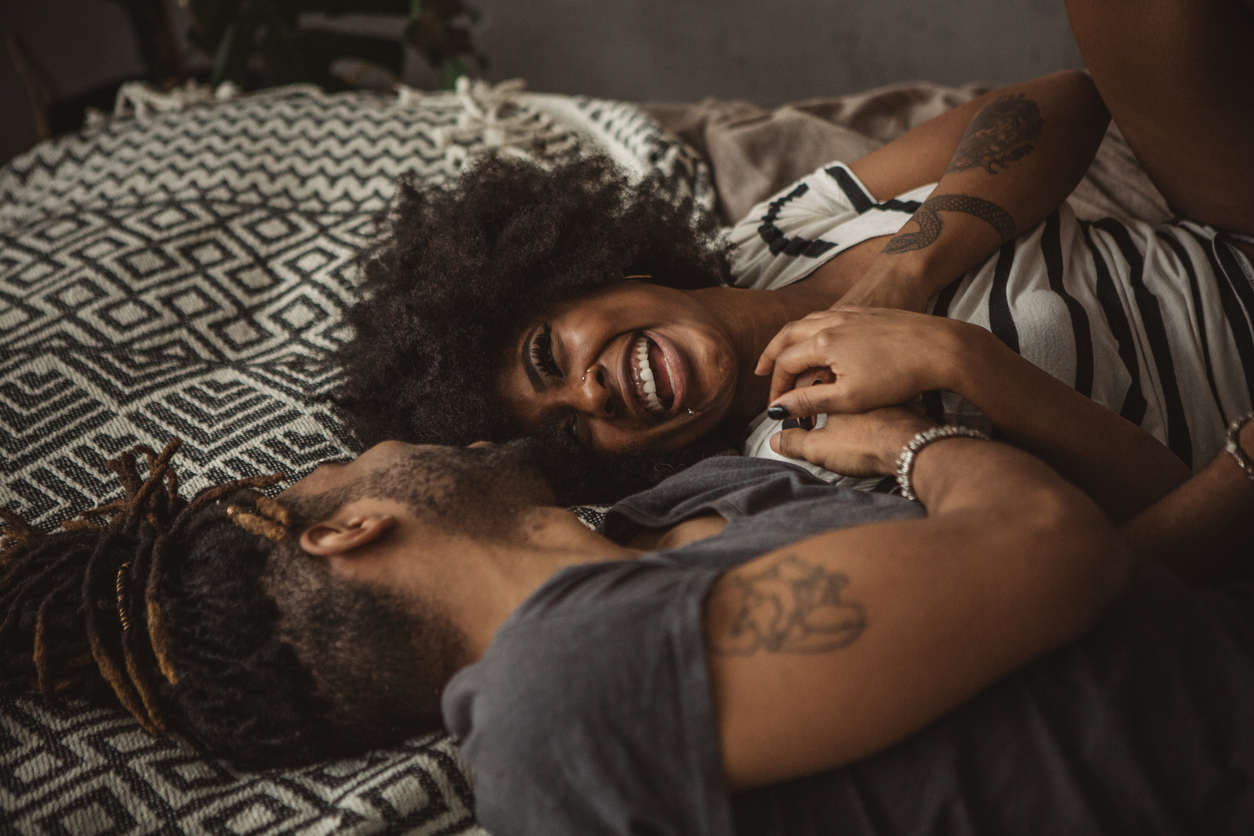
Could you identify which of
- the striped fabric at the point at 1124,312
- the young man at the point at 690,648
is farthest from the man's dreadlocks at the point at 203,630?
the striped fabric at the point at 1124,312

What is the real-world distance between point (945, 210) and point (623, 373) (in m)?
0.58

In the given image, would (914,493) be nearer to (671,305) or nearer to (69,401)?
(671,305)

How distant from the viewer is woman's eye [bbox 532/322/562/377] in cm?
130

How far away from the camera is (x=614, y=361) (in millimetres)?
1276

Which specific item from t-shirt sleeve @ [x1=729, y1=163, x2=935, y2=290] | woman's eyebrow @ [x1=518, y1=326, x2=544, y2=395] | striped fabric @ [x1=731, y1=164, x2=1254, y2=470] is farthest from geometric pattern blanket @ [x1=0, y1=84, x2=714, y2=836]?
striped fabric @ [x1=731, y1=164, x2=1254, y2=470]

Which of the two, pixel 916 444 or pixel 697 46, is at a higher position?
pixel 697 46

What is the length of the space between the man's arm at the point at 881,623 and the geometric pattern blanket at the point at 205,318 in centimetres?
42

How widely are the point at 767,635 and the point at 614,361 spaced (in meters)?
0.67

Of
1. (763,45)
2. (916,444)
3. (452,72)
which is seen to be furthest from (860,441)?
(763,45)

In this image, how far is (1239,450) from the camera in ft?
3.01

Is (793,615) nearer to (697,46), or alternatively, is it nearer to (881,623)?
(881,623)

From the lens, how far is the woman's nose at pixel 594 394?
4.10 feet

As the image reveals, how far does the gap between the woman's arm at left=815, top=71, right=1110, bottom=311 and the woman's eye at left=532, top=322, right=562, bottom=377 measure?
457 millimetres

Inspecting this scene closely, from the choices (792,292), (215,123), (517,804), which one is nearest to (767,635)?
(517,804)
